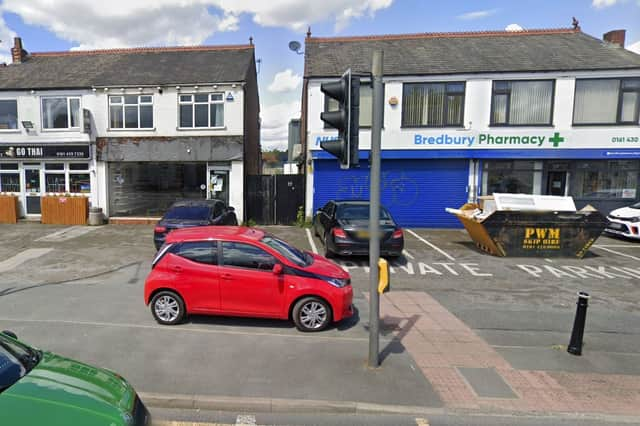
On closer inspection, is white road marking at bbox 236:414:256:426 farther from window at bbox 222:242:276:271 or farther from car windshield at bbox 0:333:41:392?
window at bbox 222:242:276:271

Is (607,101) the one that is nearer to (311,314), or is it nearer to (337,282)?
(337,282)

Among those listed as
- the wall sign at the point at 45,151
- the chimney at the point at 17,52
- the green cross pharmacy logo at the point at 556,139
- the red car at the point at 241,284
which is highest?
the chimney at the point at 17,52

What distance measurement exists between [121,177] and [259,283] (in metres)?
13.8

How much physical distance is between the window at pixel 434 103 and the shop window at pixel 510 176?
2.36 metres

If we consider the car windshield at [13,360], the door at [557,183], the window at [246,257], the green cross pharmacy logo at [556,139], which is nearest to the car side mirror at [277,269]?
the window at [246,257]

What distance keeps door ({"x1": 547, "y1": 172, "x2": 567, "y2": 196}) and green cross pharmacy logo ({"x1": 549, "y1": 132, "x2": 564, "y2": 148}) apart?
4.09ft

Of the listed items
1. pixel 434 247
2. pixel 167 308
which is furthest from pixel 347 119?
pixel 434 247

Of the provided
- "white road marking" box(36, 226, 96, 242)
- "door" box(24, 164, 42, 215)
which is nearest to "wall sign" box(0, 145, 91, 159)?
"door" box(24, 164, 42, 215)

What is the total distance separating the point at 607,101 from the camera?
1391cm

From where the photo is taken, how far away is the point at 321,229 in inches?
441

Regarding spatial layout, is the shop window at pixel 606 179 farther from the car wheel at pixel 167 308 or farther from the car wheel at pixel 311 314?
the car wheel at pixel 167 308

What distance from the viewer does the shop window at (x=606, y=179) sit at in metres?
14.2

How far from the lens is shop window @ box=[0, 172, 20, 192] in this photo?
15781 millimetres

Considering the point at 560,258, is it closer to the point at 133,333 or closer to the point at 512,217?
the point at 512,217
